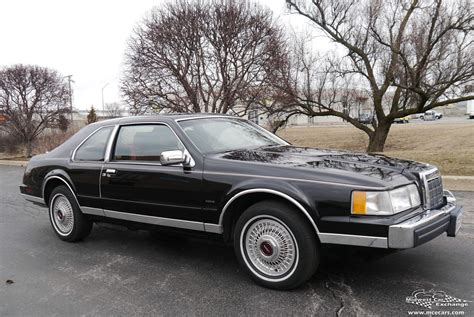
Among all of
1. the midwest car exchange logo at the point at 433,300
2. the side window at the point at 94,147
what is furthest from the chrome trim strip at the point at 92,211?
the midwest car exchange logo at the point at 433,300

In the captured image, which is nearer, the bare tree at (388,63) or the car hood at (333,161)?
the car hood at (333,161)

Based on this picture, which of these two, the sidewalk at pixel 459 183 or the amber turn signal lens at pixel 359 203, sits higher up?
the amber turn signal lens at pixel 359 203

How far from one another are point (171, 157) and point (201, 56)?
1146 centimetres

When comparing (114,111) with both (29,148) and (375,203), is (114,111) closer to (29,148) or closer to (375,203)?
(29,148)

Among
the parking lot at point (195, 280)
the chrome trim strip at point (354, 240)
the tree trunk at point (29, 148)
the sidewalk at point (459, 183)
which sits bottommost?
the parking lot at point (195, 280)

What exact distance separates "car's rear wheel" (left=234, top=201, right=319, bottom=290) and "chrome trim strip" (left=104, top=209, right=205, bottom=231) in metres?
0.49

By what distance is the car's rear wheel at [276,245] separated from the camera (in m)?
3.44

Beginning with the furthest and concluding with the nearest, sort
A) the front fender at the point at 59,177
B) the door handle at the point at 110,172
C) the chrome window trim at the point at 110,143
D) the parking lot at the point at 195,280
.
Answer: the front fender at the point at 59,177 → the chrome window trim at the point at 110,143 → the door handle at the point at 110,172 → the parking lot at the point at 195,280

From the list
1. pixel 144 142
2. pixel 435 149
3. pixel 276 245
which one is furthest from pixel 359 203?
pixel 435 149

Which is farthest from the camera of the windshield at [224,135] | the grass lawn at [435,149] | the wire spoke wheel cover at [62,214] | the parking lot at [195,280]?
the grass lawn at [435,149]

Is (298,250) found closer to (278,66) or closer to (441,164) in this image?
(441,164)

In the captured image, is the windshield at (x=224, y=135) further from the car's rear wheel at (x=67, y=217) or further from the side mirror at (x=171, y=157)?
the car's rear wheel at (x=67, y=217)

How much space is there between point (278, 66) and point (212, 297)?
13.0 meters

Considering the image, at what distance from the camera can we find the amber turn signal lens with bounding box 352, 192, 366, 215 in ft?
10.6
